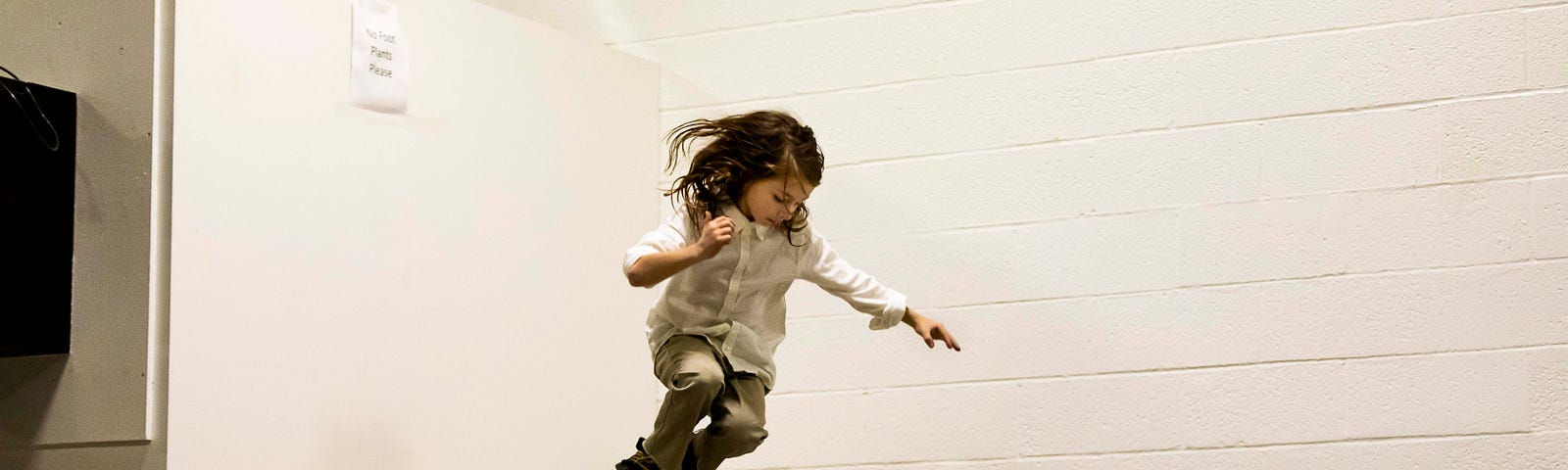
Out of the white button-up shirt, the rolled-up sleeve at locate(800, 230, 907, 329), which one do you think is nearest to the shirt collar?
the white button-up shirt

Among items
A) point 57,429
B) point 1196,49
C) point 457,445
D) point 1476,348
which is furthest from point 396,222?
point 1476,348

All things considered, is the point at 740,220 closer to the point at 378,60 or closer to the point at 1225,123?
the point at 378,60

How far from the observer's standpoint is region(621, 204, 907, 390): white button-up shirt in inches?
101

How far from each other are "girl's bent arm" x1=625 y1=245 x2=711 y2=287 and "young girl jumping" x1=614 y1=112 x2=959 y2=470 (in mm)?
89

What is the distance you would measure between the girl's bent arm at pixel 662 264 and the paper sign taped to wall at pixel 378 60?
35.7 inches

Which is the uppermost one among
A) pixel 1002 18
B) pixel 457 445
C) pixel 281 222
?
pixel 1002 18

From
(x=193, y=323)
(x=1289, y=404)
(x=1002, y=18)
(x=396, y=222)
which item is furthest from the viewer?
(x=1002, y=18)

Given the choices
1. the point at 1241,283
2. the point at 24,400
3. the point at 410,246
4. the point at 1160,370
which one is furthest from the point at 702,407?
the point at 1241,283

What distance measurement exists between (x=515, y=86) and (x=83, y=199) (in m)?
1.00

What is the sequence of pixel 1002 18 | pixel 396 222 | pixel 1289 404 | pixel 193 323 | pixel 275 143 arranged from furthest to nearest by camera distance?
1. pixel 1002 18
2. pixel 1289 404
3. pixel 396 222
4. pixel 275 143
5. pixel 193 323

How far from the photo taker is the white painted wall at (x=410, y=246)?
102 inches

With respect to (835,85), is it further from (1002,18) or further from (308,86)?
(308,86)

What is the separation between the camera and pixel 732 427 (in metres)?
2.50

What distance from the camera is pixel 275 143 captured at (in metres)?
2.73
